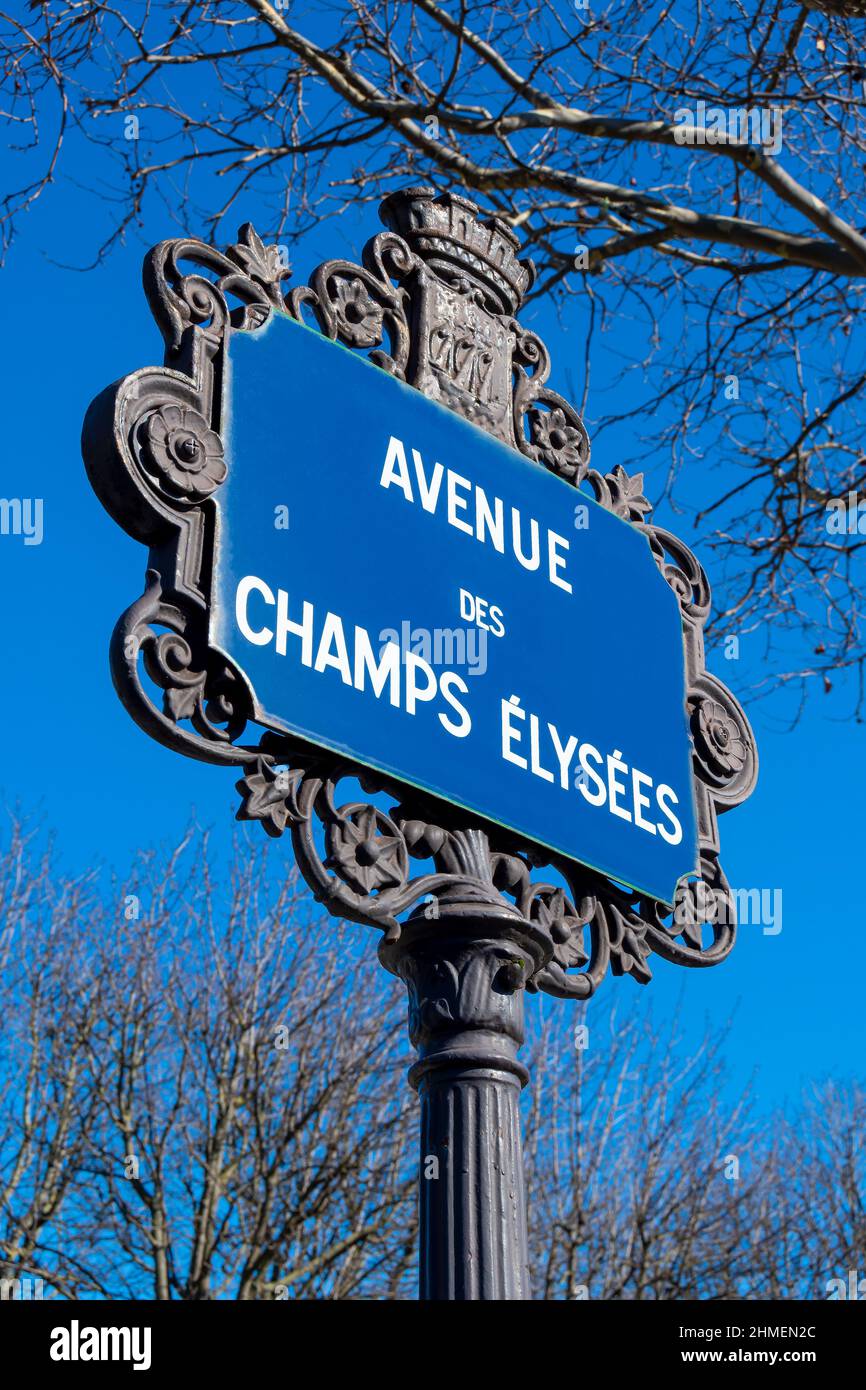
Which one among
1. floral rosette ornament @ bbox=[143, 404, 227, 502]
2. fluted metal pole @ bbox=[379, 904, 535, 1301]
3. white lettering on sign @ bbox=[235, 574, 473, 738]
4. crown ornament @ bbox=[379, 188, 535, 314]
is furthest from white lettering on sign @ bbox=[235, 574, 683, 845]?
crown ornament @ bbox=[379, 188, 535, 314]

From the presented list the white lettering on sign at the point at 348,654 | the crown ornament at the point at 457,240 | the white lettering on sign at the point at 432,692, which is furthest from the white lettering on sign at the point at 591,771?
the crown ornament at the point at 457,240

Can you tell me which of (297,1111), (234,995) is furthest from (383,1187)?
(234,995)

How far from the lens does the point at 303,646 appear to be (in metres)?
2.24

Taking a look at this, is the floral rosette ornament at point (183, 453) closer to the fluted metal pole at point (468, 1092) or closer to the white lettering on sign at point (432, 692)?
the white lettering on sign at point (432, 692)

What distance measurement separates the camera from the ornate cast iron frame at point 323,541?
2238 mm

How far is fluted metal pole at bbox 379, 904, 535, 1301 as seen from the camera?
7.12 feet

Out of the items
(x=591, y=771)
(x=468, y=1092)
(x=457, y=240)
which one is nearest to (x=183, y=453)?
(x=591, y=771)

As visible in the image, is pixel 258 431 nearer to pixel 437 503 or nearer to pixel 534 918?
pixel 437 503

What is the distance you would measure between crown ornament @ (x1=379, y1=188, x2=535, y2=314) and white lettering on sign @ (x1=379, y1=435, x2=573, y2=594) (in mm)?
590

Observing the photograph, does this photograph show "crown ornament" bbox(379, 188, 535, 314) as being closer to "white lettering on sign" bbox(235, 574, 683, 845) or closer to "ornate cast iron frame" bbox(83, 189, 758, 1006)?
"ornate cast iron frame" bbox(83, 189, 758, 1006)

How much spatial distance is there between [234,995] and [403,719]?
10.9 m

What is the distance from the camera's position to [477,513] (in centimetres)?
265

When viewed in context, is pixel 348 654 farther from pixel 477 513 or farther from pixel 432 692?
pixel 477 513
